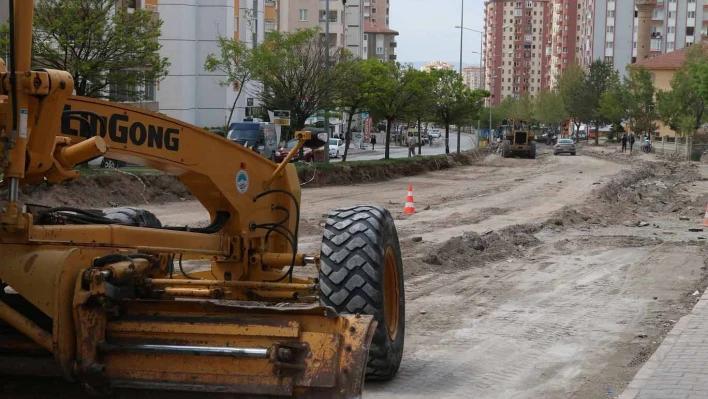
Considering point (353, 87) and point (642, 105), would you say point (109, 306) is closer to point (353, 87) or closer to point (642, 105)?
point (353, 87)

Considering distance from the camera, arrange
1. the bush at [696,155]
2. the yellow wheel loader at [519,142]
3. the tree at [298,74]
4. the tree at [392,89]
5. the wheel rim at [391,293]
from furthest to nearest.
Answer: the yellow wheel loader at [519,142], the bush at [696,155], the tree at [392,89], the tree at [298,74], the wheel rim at [391,293]

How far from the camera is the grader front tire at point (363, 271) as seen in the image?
7184mm

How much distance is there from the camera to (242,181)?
7582 mm

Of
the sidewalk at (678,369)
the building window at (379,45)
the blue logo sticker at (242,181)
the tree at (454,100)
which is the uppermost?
the building window at (379,45)

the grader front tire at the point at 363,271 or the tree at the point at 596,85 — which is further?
the tree at the point at 596,85

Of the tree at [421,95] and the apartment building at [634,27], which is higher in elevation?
the apartment building at [634,27]

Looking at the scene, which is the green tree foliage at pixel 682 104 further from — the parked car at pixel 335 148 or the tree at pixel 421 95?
the tree at pixel 421 95

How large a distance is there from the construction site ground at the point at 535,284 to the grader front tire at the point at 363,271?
1.14 feet

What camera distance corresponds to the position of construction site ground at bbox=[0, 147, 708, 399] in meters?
8.52

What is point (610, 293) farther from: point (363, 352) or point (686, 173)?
point (686, 173)

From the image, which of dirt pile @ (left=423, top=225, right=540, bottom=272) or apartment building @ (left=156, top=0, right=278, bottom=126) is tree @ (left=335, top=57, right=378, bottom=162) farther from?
dirt pile @ (left=423, top=225, right=540, bottom=272)

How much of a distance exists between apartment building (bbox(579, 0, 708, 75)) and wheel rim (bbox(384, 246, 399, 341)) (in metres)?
131

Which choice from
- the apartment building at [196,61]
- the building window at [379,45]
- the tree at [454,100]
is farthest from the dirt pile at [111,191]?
the building window at [379,45]

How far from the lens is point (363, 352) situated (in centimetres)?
577
